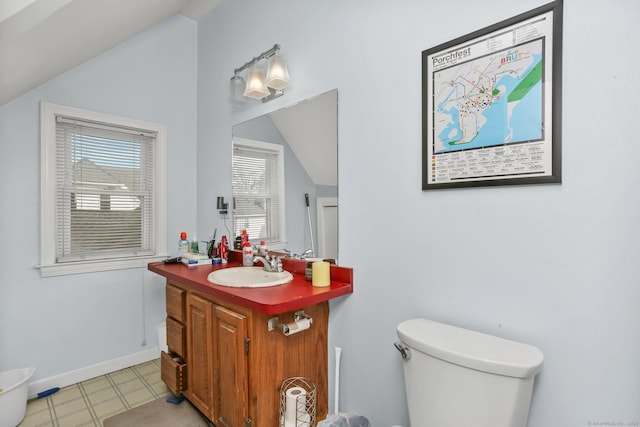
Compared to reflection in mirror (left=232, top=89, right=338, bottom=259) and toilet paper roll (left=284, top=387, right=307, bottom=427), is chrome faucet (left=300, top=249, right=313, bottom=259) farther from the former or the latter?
toilet paper roll (left=284, top=387, right=307, bottom=427)

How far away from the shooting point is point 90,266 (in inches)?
95.4

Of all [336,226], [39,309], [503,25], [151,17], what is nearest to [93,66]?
[151,17]

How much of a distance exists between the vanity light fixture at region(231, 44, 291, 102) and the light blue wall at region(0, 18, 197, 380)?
962mm

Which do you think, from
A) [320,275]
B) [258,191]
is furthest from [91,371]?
[320,275]

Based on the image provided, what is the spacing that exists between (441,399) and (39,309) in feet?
8.81

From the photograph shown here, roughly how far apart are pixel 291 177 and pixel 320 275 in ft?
2.31

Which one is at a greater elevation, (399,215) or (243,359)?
(399,215)

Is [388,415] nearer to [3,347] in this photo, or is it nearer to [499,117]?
[499,117]

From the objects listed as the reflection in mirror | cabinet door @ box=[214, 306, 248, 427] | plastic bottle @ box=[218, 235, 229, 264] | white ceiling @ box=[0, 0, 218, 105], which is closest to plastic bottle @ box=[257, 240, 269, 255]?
the reflection in mirror

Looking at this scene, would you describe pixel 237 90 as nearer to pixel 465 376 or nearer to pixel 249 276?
pixel 249 276

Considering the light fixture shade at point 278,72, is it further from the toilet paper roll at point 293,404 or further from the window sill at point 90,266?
the window sill at point 90,266

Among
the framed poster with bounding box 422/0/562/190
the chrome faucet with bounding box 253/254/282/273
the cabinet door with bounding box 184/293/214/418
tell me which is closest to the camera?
the framed poster with bounding box 422/0/562/190

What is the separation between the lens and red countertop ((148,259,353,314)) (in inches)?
50.1

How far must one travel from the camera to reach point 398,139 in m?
1.42
